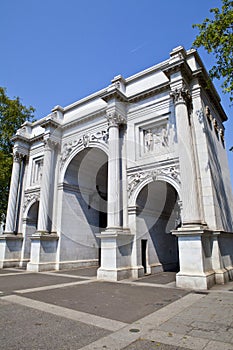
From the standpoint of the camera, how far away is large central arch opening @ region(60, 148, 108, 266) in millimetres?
17344

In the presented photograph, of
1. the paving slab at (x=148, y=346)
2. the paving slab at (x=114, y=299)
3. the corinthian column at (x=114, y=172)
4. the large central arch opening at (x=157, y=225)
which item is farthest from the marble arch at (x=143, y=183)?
the paving slab at (x=148, y=346)

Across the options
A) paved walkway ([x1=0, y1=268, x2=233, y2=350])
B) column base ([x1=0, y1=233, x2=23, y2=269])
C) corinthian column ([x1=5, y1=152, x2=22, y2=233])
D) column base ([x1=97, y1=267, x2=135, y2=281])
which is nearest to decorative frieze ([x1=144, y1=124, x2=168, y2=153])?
column base ([x1=97, y1=267, x2=135, y2=281])

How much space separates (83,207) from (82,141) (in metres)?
5.28

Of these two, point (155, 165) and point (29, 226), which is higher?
point (155, 165)

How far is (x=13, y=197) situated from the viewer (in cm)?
1978

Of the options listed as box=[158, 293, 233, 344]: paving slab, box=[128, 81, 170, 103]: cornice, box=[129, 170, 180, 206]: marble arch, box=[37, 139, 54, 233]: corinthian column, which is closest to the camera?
box=[158, 293, 233, 344]: paving slab

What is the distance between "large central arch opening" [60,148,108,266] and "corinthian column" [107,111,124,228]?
3.43 metres

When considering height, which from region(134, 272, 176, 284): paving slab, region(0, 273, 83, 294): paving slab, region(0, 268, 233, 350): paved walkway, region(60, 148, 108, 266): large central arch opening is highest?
region(60, 148, 108, 266): large central arch opening

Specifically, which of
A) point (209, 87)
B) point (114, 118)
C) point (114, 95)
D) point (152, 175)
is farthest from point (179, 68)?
point (152, 175)

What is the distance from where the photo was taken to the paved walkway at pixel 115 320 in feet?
13.1

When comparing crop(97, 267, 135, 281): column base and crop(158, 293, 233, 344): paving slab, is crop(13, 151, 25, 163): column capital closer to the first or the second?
crop(97, 267, 135, 281): column base

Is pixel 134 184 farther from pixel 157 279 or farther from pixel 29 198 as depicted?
pixel 29 198

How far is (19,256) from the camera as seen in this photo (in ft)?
61.9

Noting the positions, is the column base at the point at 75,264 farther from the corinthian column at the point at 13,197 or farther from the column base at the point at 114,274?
the corinthian column at the point at 13,197
